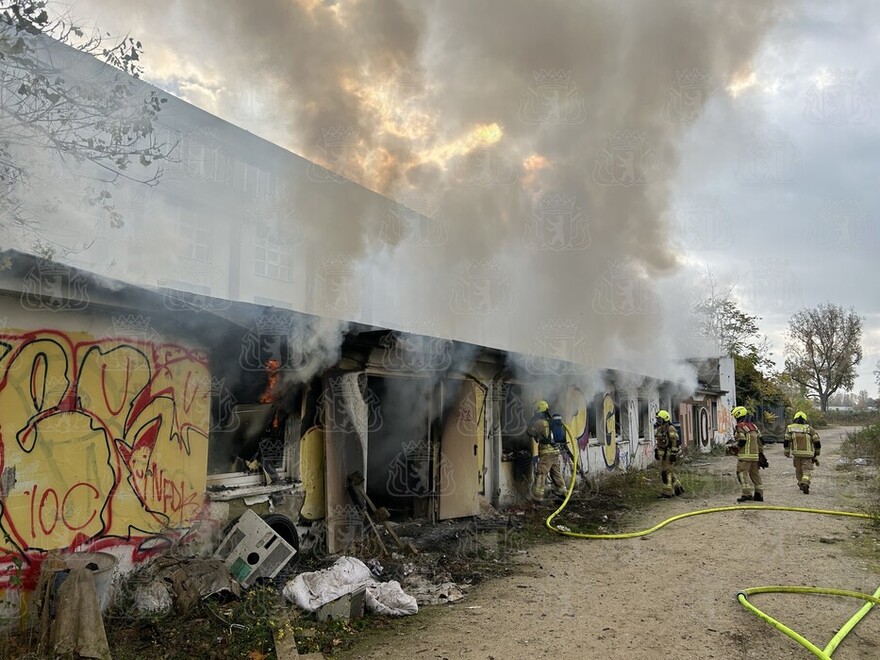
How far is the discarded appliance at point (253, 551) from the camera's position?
5.56 meters

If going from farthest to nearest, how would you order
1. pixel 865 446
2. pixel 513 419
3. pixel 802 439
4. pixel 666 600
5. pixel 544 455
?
1. pixel 865 446
2. pixel 802 439
3. pixel 513 419
4. pixel 544 455
5. pixel 666 600

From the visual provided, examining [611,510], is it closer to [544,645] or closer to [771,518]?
[771,518]

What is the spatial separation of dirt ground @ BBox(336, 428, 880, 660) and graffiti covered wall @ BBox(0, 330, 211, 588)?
7.71ft

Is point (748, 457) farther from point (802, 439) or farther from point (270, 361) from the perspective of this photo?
point (270, 361)

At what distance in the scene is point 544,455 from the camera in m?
10.8

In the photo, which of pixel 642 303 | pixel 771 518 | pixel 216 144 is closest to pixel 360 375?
pixel 771 518

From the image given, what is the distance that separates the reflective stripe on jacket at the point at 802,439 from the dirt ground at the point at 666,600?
2473 mm

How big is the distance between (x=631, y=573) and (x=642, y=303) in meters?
10.00

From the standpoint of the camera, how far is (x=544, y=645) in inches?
178

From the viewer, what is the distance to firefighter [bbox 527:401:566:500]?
1073 cm

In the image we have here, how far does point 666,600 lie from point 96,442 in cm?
539

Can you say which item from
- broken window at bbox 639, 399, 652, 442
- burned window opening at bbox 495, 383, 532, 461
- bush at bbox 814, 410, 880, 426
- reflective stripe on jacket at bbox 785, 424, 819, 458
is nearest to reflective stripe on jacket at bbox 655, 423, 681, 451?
reflective stripe on jacket at bbox 785, 424, 819, 458

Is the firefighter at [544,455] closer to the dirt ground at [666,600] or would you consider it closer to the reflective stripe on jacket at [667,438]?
the dirt ground at [666,600]

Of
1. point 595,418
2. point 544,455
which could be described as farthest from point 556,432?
point 595,418
